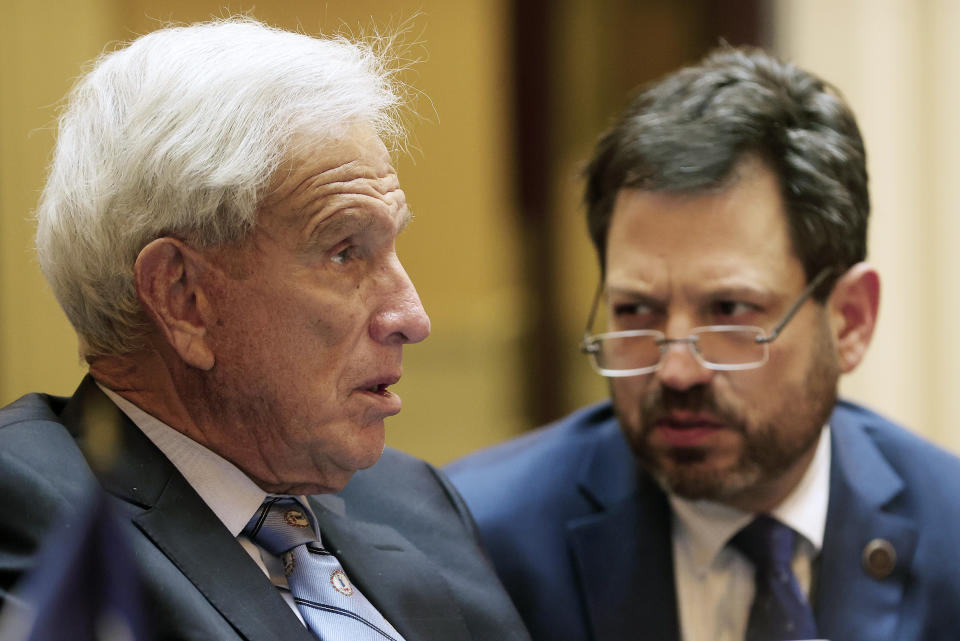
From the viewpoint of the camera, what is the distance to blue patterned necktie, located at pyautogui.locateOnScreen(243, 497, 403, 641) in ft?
5.07

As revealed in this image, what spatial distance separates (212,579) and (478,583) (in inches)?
21.0

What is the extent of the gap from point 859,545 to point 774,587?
0.67ft

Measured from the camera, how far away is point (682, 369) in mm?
2133

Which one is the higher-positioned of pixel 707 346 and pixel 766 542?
pixel 707 346

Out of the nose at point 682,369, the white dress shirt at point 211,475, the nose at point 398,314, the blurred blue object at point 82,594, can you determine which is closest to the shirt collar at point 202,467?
the white dress shirt at point 211,475

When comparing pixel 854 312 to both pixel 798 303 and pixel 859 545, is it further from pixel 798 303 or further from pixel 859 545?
pixel 859 545

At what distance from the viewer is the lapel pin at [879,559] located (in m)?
2.19

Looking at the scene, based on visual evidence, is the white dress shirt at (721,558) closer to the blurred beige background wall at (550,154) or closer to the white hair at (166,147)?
the blurred beige background wall at (550,154)

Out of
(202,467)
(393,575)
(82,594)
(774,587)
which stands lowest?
(774,587)

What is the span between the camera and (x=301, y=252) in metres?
1.51

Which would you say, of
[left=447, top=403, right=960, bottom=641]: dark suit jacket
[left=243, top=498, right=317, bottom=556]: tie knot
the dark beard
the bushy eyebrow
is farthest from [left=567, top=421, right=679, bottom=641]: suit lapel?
the bushy eyebrow

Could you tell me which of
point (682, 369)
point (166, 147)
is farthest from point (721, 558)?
point (166, 147)

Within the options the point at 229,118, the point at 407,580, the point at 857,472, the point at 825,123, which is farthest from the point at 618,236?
the point at 229,118

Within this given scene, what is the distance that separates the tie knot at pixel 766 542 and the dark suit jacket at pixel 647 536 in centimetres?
7
